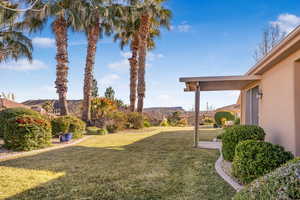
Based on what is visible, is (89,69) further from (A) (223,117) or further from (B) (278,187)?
(B) (278,187)

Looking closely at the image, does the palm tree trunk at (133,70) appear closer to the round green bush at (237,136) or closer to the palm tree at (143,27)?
the palm tree at (143,27)

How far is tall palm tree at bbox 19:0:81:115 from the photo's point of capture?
14.1 m

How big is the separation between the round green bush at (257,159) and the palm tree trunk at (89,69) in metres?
13.3

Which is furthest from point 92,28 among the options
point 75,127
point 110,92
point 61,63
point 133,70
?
point 110,92

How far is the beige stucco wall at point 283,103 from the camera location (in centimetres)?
521

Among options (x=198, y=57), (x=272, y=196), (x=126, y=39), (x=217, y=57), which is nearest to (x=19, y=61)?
(x=126, y=39)

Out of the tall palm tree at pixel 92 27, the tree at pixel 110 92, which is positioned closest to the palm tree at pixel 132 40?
the tall palm tree at pixel 92 27

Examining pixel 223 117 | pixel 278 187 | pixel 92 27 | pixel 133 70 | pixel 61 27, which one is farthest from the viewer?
pixel 223 117

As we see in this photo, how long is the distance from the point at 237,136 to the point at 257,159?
202cm

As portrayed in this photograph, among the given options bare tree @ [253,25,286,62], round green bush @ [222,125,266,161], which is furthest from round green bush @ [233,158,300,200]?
bare tree @ [253,25,286,62]

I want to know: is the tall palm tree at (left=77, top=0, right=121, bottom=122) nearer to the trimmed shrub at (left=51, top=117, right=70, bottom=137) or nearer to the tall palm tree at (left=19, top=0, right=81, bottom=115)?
the tall palm tree at (left=19, top=0, right=81, bottom=115)

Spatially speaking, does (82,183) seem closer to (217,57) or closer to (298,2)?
(298,2)

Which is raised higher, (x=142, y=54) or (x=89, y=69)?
(x=142, y=54)

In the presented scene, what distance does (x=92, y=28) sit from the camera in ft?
54.9
